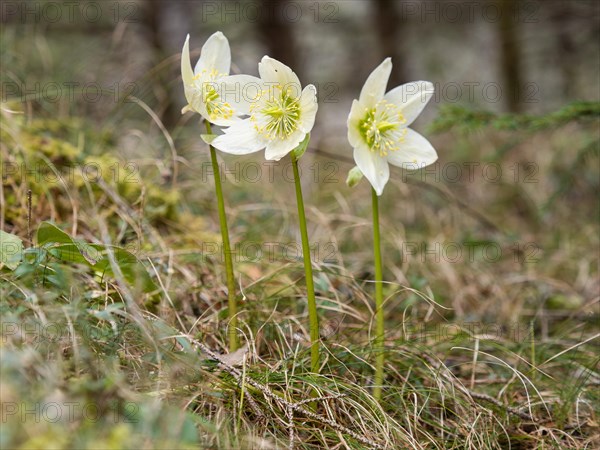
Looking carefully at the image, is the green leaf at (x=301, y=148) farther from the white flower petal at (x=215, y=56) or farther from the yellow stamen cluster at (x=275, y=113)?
the white flower petal at (x=215, y=56)

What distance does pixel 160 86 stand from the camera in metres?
3.37

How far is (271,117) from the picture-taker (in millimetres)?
1576

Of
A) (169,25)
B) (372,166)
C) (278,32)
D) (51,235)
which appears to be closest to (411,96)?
(372,166)

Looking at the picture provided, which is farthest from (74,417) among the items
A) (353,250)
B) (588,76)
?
(588,76)

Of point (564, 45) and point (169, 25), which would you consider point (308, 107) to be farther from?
point (169, 25)

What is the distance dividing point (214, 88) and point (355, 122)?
0.41 meters

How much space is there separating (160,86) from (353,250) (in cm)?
152

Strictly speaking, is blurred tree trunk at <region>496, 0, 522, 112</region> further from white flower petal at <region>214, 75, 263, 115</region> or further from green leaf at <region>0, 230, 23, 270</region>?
green leaf at <region>0, 230, 23, 270</region>

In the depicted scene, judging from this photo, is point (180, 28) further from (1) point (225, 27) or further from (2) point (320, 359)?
(2) point (320, 359)

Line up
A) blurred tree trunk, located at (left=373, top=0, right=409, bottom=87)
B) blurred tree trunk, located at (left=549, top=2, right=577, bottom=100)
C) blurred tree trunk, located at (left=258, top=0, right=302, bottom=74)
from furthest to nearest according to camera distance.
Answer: blurred tree trunk, located at (left=373, top=0, right=409, bottom=87)
blurred tree trunk, located at (left=258, top=0, right=302, bottom=74)
blurred tree trunk, located at (left=549, top=2, right=577, bottom=100)

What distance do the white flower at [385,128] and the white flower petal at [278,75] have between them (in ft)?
0.59

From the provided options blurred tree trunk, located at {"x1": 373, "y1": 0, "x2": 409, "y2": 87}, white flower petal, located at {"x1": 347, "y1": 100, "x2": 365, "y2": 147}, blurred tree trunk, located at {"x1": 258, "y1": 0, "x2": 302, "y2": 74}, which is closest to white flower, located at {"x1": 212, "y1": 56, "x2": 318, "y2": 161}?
white flower petal, located at {"x1": 347, "y1": 100, "x2": 365, "y2": 147}

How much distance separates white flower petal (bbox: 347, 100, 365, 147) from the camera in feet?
4.99

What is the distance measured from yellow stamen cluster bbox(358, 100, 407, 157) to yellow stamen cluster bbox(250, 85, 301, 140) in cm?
19
